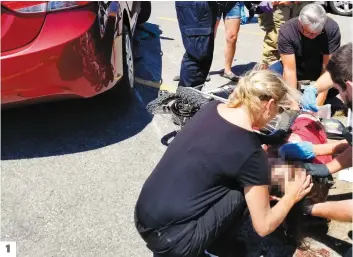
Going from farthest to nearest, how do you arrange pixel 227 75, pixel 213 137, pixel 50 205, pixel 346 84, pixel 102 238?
pixel 227 75, pixel 50 205, pixel 102 238, pixel 346 84, pixel 213 137

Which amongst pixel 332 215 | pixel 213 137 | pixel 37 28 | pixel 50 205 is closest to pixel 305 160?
pixel 332 215

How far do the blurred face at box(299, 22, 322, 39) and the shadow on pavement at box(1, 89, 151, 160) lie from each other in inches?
50.6

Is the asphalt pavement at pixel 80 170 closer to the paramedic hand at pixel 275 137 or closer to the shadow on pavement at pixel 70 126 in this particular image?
the shadow on pavement at pixel 70 126

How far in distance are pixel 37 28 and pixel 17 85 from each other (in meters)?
0.36

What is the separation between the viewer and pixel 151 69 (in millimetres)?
4707

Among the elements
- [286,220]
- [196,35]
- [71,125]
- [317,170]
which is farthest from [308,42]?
[71,125]

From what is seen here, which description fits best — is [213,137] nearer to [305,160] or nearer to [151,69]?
[305,160]

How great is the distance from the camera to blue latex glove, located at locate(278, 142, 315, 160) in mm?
2592

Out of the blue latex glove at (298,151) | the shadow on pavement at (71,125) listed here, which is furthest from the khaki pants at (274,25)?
the blue latex glove at (298,151)

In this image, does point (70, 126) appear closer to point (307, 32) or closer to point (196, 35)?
point (196, 35)

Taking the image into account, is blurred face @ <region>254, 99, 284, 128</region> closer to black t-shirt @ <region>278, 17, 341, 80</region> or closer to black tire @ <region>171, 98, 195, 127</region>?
black tire @ <region>171, 98, 195, 127</region>

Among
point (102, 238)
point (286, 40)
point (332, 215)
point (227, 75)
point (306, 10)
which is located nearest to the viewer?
point (332, 215)

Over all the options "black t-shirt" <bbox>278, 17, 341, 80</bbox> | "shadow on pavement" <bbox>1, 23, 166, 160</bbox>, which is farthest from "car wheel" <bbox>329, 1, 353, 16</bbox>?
"shadow on pavement" <bbox>1, 23, 166, 160</bbox>

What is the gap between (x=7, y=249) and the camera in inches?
99.0
